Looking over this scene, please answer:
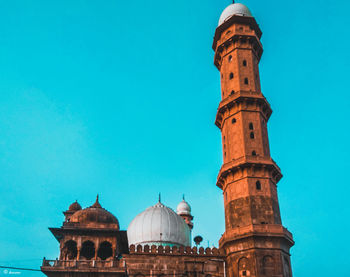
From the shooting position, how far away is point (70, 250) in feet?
86.5

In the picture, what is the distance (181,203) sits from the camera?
57.7m

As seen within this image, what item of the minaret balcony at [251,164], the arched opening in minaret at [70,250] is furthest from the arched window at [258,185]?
the arched opening in minaret at [70,250]

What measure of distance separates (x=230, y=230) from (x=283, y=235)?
391 centimetres

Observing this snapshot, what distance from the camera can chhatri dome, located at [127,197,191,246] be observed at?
3459 cm

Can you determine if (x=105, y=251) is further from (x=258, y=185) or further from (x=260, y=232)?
(x=258, y=185)

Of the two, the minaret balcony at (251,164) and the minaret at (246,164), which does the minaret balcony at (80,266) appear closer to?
the minaret at (246,164)

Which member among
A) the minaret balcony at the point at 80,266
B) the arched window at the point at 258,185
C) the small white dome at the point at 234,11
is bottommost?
the minaret balcony at the point at 80,266

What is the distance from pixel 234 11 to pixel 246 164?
1718 centimetres

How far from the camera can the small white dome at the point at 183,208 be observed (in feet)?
184

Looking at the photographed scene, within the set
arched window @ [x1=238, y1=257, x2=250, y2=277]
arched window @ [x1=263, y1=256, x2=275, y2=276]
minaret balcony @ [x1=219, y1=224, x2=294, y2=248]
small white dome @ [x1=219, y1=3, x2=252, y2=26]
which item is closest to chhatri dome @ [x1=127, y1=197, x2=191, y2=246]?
minaret balcony @ [x1=219, y1=224, x2=294, y2=248]

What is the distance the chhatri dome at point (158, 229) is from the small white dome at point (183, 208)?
18975 mm

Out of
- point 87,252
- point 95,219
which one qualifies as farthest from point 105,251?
point 95,219

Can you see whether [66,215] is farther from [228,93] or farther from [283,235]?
[283,235]

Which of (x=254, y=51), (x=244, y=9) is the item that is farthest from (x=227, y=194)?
(x=244, y=9)
